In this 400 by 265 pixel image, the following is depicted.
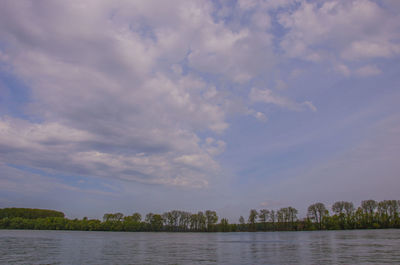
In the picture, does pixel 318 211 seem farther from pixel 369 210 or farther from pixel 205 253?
pixel 205 253

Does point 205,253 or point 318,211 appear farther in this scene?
point 318,211

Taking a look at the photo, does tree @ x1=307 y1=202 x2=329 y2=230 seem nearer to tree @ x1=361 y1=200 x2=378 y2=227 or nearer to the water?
tree @ x1=361 y1=200 x2=378 y2=227

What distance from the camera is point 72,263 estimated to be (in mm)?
27312

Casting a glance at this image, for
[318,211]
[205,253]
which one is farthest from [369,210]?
[205,253]

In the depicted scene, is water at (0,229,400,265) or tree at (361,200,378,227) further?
tree at (361,200,378,227)

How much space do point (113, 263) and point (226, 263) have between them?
37.0 feet

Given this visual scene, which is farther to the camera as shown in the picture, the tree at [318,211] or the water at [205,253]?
the tree at [318,211]

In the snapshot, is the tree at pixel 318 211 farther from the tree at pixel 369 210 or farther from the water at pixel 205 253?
the water at pixel 205 253

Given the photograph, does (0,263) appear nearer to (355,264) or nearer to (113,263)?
(113,263)

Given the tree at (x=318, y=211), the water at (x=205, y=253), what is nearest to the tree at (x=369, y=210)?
the tree at (x=318, y=211)

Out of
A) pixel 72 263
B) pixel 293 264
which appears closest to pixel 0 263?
pixel 72 263

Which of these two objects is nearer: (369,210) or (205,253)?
(205,253)

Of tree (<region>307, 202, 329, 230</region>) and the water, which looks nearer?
the water

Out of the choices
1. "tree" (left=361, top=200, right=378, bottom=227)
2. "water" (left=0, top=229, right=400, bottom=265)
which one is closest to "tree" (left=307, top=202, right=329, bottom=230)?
"tree" (left=361, top=200, right=378, bottom=227)
